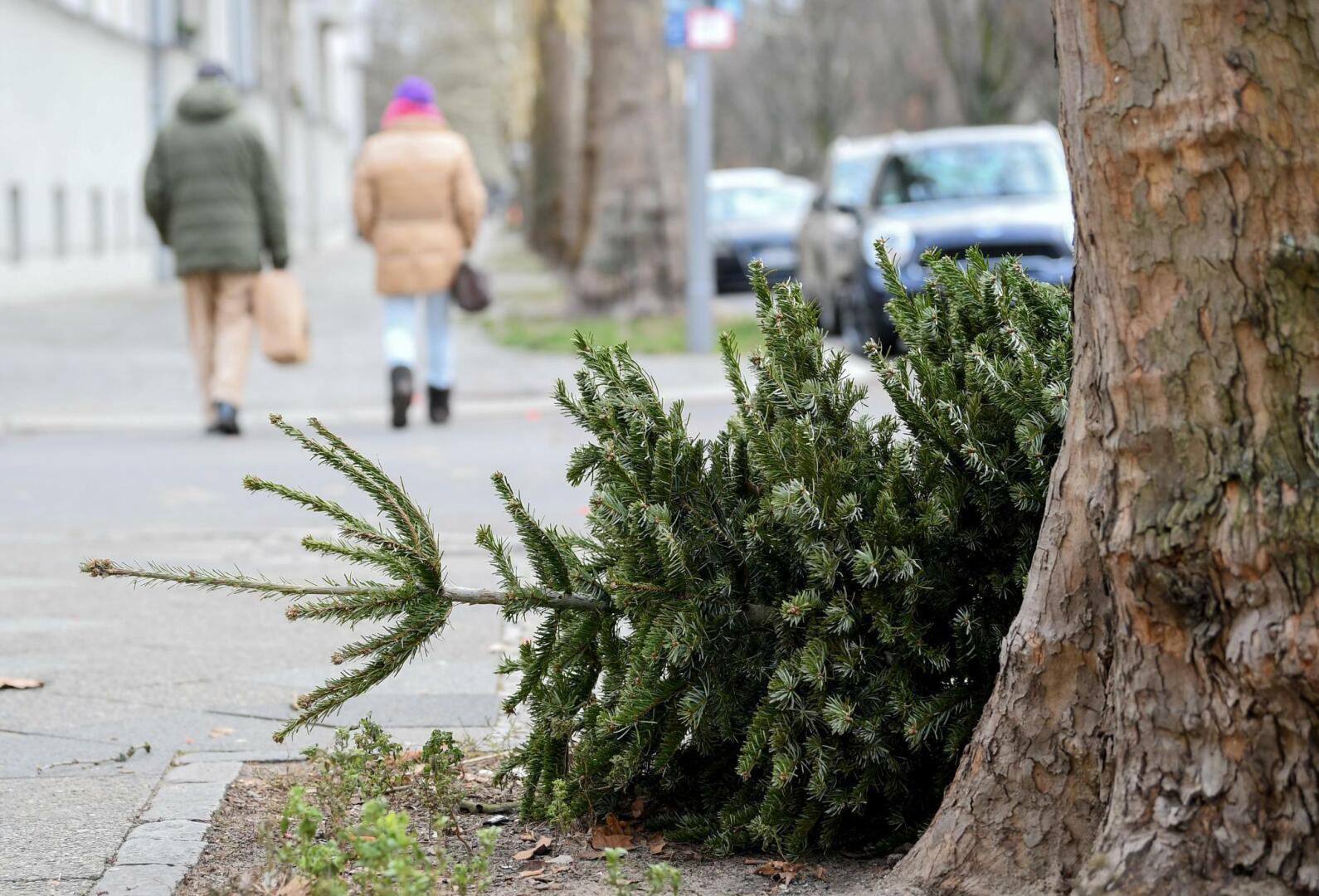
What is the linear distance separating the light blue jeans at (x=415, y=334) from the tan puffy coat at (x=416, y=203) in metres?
0.12

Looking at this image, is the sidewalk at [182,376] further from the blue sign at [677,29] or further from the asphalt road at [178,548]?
the blue sign at [677,29]

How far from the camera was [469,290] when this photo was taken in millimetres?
11383

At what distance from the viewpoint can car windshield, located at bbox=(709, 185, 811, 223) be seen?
24859 mm

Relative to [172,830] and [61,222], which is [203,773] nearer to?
[172,830]

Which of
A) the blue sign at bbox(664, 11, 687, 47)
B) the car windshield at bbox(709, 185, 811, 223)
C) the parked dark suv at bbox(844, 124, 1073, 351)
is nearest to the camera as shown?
the parked dark suv at bbox(844, 124, 1073, 351)

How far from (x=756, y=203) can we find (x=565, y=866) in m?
22.5

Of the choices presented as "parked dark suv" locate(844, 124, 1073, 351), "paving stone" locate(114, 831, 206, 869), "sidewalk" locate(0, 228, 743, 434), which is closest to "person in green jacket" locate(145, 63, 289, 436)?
"sidewalk" locate(0, 228, 743, 434)

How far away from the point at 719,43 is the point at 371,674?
1271cm

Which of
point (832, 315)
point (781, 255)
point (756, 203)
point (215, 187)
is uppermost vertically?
point (756, 203)

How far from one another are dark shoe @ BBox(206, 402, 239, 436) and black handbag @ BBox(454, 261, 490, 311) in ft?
5.00

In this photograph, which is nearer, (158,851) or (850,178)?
(158,851)

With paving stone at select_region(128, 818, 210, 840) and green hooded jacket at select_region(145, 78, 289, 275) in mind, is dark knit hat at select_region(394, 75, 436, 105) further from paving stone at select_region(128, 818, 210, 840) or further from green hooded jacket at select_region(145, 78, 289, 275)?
paving stone at select_region(128, 818, 210, 840)

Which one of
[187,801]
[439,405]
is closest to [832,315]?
[439,405]

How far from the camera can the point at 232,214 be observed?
11117mm
